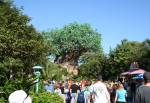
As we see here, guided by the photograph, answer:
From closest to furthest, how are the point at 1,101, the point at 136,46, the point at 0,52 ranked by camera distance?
the point at 1,101 → the point at 0,52 → the point at 136,46

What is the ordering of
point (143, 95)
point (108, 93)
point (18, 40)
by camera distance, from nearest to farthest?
point (143, 95), point (108, 93), point (18, 40)

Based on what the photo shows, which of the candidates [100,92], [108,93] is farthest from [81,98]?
[100,92]

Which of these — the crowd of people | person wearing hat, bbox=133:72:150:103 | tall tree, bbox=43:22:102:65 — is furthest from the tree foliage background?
tall tree, bbox=43:22:102:65

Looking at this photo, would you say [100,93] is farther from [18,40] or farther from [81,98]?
[18,40]

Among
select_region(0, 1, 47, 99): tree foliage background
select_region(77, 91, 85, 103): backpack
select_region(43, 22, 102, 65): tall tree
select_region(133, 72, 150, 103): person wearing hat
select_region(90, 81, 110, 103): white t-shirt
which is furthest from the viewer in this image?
select_region(43, 22, 102, 65): tall tree

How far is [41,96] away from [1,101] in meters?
6.36

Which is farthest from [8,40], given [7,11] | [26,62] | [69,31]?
[69,31]

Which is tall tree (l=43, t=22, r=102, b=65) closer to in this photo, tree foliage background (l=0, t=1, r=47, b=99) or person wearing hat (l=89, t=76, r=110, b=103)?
tree foliage background (l=0, t=1, r=47, b=99)

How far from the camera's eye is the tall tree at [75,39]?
9300 cm

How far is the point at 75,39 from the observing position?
92.6 meters

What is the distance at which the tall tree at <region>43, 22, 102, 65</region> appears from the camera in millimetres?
93000

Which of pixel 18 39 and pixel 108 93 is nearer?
pixel 108 93

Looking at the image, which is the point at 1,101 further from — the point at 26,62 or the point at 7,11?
the point at 7,11

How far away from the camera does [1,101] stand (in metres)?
9.77
